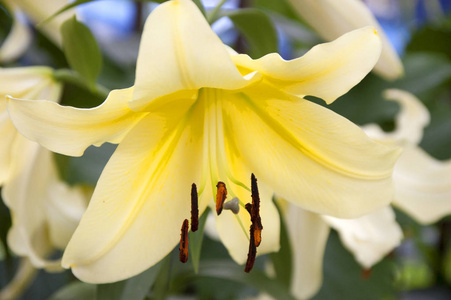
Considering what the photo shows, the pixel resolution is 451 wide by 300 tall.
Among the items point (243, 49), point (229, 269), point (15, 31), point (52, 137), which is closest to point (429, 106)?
point (243, 49)

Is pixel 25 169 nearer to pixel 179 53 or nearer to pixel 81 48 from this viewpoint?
pixel 81 48

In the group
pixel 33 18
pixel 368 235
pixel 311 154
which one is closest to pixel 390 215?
pixel 368 235

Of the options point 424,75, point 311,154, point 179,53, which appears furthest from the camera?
point 424,75

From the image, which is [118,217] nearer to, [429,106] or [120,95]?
[120,95]

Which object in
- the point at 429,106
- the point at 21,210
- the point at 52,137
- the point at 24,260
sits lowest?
the point at 429,106

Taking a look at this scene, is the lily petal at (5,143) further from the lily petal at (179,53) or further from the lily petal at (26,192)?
the lily petal at (179,53)
